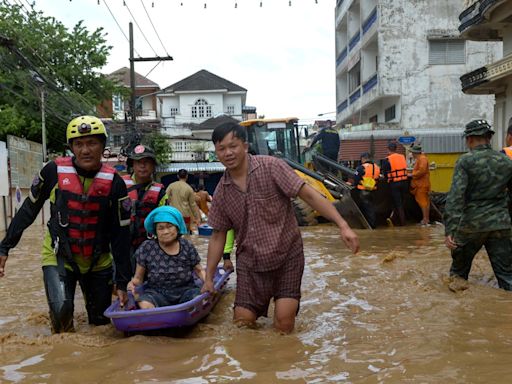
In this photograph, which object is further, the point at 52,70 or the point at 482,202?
the point at 52,70

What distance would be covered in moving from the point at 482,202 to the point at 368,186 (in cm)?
727

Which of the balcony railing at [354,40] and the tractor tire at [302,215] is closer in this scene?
the tractor tire at [302,215]

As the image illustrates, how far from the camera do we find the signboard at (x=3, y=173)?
52.1 feet

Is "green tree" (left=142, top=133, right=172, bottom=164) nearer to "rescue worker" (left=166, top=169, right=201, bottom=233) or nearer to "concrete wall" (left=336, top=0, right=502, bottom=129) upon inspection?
"concrete wall" (left=336, top=0, right=502, bottom=129)

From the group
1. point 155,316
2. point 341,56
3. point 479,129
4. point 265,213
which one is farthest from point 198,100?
point 265,213

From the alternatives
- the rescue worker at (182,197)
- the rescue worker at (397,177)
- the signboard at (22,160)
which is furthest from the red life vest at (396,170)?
the signboard at (22,160)

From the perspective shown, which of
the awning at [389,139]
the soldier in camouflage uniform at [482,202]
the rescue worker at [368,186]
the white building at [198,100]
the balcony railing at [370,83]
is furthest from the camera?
the white building at [198,100]

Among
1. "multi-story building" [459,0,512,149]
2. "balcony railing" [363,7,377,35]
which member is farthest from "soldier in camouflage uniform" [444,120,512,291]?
"balcony railing" [363,7,377,35]

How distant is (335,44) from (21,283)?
33499 mm

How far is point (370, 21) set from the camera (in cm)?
2862

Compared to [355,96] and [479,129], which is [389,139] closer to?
[355,96]

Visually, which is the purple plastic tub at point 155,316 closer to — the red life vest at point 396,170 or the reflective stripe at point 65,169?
the reflective stripe at point 65,169

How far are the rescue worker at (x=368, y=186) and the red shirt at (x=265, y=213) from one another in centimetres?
900

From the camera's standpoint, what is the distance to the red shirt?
A: 14.0 feet
